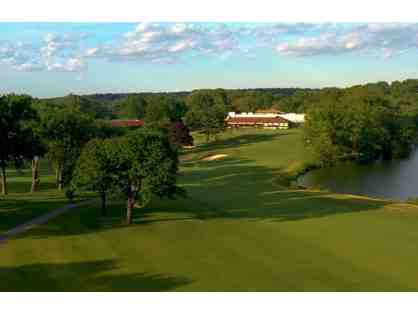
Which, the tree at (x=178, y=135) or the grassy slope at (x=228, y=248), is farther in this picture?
the tree at (x=178, y=135)

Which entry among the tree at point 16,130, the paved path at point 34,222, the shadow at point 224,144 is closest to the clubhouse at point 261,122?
the shadow at point 224,144

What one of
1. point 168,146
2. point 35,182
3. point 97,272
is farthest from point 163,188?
point 35,182

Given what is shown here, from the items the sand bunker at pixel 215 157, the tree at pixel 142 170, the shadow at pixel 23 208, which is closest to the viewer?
the shadow at pixel 23 208

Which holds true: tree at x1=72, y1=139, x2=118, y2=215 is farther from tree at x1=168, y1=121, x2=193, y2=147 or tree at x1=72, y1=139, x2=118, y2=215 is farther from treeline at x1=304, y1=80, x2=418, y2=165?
tree at x1=168, y1=121, x2=193, y2=147

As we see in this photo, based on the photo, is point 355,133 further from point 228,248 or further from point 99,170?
point 228,248

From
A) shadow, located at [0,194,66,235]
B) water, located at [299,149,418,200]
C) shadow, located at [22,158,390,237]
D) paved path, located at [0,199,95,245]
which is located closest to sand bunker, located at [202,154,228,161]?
water, located at [299,149,418,200]

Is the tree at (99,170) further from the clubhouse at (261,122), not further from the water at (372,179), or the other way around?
the clubhouse at (261,122)

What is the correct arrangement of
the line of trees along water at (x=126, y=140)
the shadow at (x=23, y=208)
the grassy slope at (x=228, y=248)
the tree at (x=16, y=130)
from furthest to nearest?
the tree at (x=16, y=130) → the line of trees along water at (x=126, y=140) → the shadow at (x=23, y=208) → the grassy slope at (x=228, y=248)
